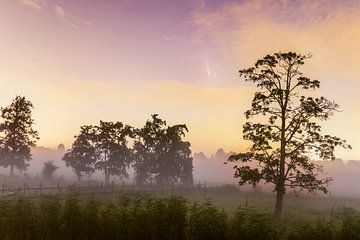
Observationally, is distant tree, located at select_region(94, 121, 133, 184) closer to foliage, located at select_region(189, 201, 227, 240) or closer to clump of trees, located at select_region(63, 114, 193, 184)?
clump of trees, located at select_region(63, 114, 193, 184)

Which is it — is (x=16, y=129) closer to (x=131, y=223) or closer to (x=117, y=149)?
(x=117, y=149)

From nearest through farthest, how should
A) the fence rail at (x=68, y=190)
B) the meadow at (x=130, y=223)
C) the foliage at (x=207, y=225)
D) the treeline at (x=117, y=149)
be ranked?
the meadow at (x=130, y=223) < the foliage at (x=207, y=225) < the fence rail at (x=68, y=190) < the treeline at (x=117, y=149)

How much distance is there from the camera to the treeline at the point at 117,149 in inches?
2867

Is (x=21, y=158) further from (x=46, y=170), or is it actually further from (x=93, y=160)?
(x=93, y=160)

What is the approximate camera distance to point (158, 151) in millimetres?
76938

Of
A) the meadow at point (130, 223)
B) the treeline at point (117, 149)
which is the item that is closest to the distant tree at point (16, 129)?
the treeline at point (117, 149)

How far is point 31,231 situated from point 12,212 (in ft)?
6.20

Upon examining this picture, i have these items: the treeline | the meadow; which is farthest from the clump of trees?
the meadow

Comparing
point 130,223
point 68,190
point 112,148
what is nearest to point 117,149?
point 112,148

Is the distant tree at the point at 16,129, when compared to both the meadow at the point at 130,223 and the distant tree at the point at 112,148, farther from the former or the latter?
the meadow at the point at 130,223

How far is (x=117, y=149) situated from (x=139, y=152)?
534 cm

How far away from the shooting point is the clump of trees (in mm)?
76500

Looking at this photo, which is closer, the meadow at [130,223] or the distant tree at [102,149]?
the meadow at [130,223]

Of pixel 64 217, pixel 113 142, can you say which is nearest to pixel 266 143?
pixel 64 217
